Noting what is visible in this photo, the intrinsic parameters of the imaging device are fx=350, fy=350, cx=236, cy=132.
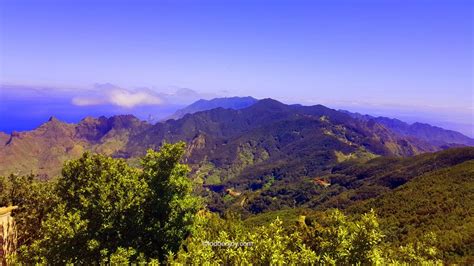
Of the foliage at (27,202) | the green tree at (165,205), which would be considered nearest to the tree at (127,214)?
the green tree at (165,205)

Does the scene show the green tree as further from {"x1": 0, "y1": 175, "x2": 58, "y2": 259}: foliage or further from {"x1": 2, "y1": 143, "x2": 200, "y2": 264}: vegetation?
{"x1": 0, "y1": 175, "x2": 58, "y2": 259}: foliage

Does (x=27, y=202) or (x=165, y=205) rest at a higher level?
(x=165, y=205)

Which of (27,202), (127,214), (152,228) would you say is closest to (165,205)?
(152,228)

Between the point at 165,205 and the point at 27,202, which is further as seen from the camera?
the point at 27,202

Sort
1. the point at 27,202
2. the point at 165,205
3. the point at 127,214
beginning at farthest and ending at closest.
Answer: the point at 27,202 < the point at 165,205 < the point at 127,214

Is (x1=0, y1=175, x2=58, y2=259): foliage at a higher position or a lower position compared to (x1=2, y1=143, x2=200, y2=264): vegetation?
lower

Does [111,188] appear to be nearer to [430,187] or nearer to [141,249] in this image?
[141,249]

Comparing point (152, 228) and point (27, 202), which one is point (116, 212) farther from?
point (27, 202)

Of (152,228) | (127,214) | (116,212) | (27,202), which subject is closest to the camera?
(116,212)

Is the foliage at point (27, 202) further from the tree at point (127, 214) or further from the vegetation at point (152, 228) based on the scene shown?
the tree at point (127, 214)

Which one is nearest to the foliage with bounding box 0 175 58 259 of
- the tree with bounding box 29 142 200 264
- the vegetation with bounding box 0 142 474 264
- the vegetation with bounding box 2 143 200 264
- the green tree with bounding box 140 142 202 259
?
the vegetation with bounding box 0 142 474 264

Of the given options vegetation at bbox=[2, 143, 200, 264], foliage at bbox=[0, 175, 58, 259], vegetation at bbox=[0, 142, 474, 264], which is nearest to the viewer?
vegetation at bbox=[0, 142, 474, 264]

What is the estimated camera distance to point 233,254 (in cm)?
1733

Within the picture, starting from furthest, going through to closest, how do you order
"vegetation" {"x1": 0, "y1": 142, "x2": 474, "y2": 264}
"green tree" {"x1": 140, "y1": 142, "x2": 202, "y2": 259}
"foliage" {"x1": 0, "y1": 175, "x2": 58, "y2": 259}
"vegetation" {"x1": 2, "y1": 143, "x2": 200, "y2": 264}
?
"foliage" {"x1": 0, "y1": 175, "x2": 58, "y2": 259} < "green tree" {"x1": 140, "y1": 142, "x2": 202, "y2": 259} < "vegetation" {"x1": 2, "y1": 143, "x2": 200, "y2": 264} < "vegetation" {"x1": 0, "y1": 142, "x2": 474, "y2": 264}
